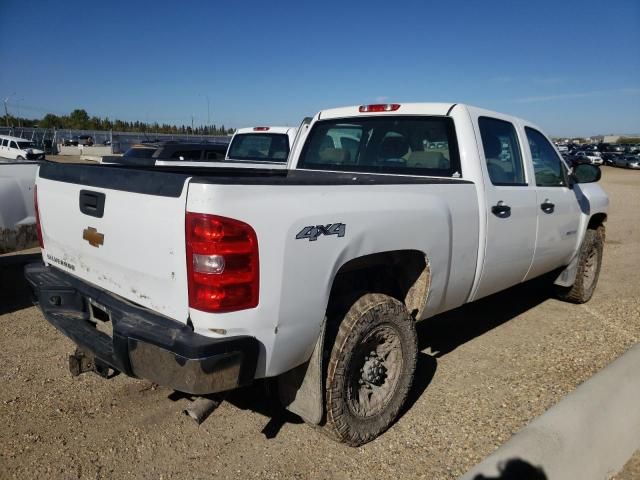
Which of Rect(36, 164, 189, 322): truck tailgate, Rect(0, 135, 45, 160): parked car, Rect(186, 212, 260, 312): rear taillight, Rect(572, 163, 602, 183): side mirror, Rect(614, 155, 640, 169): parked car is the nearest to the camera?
Rect(186, 212, 260, 312): rear taillight

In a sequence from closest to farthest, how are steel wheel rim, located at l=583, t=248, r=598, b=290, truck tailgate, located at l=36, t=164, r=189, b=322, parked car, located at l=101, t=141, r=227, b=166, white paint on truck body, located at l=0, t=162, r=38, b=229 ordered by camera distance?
truck tailgate, located at l=36, t=164, r=189, b=322 < white paint on truck body, located at l=0, t=162, r=38, b=229 < steel wheel rim, located at l=583, t=248, r=598, b=290 < parked car, located at l=101, t=141, r=227, b=166

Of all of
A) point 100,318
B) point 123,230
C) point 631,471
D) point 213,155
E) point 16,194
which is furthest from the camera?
point 213,155

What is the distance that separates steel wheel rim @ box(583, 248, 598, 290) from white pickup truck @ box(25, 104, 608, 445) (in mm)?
1731

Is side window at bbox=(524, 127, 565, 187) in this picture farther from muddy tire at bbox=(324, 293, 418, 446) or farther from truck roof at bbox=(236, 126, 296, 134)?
truck roof at bbox=(236, 126, 296, 134)

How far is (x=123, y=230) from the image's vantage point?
244 centimetres

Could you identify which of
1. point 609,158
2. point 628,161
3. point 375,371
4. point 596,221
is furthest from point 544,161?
point 609,158

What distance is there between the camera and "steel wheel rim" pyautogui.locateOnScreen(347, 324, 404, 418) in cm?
288

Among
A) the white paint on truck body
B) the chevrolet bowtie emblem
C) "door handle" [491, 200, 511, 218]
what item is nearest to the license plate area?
the chevrolet bowtie emblem

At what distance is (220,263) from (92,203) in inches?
37.9

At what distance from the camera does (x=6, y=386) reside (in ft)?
A: 11.6

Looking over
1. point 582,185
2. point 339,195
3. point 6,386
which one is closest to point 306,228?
point 339,195

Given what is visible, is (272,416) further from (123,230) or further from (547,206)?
(547,206)

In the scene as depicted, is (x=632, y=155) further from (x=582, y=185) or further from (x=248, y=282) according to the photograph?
(x=248, y=282)

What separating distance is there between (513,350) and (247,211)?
3.22m
